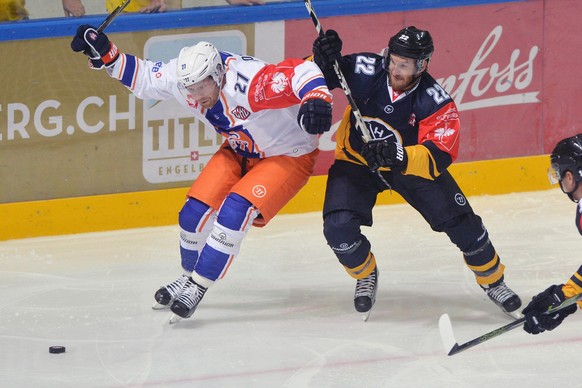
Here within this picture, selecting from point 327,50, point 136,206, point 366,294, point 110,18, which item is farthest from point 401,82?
point 136,206

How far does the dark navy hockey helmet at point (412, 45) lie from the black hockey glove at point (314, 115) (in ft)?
1.09

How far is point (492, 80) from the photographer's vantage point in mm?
6641

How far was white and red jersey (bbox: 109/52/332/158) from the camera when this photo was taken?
15.8 ft

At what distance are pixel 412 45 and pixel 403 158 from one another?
1.35ft

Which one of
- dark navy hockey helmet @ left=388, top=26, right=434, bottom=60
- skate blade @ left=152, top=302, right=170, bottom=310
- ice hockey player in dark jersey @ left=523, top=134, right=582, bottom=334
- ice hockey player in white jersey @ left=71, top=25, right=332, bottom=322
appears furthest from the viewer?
skate blade @ left=152, top=302, right=170, bottom=310

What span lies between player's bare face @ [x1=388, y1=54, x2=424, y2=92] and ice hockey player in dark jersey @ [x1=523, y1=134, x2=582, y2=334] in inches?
33.0

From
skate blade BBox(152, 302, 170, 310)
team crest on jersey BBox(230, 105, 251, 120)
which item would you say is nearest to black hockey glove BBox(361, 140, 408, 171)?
team crest on jersey BBox(230, 105, 251, 120)

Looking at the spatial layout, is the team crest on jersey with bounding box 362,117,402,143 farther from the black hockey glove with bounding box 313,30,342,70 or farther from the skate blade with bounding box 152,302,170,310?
the skate blade with bounding box 152,302,170,310

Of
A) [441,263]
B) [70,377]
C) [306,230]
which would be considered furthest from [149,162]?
[70,377]

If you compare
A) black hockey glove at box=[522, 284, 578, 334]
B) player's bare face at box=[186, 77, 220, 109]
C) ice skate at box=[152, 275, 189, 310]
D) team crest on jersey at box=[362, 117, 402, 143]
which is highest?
player's bare face at box=[186, 77, 220, 109]

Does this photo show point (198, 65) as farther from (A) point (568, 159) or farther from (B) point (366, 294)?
(A) point (568, 159)

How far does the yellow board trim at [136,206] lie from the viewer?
19.9 ft

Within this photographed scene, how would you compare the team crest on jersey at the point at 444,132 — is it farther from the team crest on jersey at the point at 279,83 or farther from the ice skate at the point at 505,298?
the ice skate at the point at 505,298

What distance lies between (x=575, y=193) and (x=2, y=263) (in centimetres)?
276
